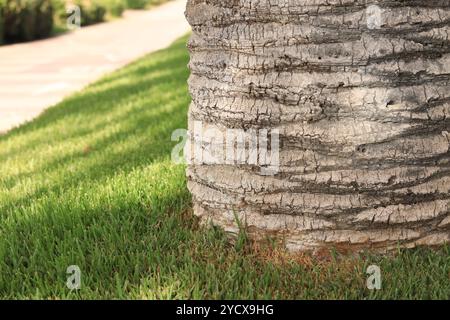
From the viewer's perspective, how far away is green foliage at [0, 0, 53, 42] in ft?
41.3

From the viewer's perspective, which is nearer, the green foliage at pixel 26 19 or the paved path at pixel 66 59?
the paved path at pixel 66 59

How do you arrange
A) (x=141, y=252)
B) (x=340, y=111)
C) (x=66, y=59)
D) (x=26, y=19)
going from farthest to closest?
(x=26, y=19)
(x=66, y=59)
(x=141, y=252)
(x=340, y=111)

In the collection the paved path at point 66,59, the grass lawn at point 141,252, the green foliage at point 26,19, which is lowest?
the paved path at point 66,59

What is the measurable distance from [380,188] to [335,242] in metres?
0.30

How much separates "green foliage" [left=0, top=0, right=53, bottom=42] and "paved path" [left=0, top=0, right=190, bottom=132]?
32 centimetres

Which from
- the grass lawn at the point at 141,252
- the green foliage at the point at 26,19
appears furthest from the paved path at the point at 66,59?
the grass lawn at the point at 141,252

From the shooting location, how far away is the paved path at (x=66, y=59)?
7.93 m

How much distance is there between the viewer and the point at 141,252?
282 cm

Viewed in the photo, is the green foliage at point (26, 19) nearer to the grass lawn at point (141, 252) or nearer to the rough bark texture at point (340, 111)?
the grass lawn at point (141, 252)

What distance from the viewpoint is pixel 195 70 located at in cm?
290

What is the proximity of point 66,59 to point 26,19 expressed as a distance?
2.56 m

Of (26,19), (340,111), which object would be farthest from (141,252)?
(26,19)

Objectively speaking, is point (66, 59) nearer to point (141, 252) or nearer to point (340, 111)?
point (141, 252)

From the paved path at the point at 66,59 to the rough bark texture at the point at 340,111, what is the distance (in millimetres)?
4541
